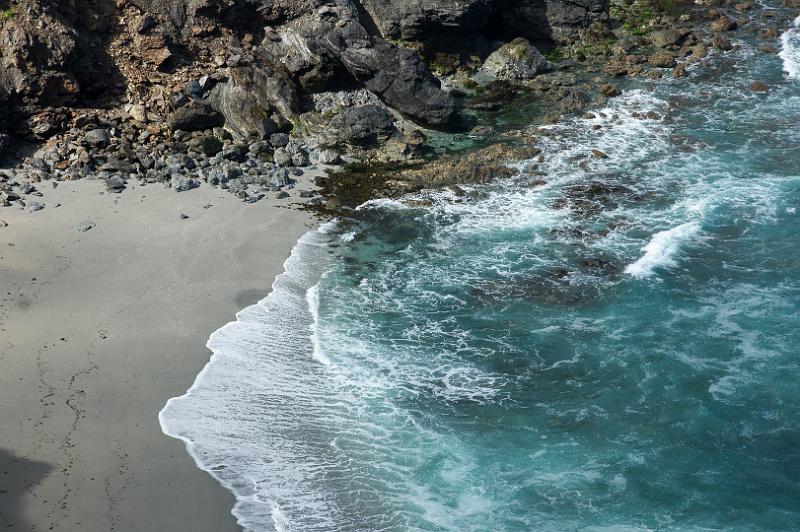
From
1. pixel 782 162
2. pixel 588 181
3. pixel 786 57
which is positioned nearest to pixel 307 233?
pixel 588 181

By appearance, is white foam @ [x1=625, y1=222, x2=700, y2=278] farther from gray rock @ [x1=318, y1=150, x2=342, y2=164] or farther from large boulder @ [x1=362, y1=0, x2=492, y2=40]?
large boulder @ [x1=362, y1=0, x2=492, y2=40]

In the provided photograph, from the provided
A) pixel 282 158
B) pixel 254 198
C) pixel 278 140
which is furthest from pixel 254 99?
pixel 254 198

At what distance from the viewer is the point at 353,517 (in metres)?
16.7

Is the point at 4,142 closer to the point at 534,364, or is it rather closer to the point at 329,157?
the point at 329,157

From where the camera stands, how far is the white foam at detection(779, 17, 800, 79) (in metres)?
37.6

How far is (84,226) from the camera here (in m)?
25.9

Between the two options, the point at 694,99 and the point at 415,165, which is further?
the point at 694,99

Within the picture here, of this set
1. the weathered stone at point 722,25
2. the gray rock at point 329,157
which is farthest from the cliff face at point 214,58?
the weathered stone at point 722,25

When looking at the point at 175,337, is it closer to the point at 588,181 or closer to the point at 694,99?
the point at 588,181

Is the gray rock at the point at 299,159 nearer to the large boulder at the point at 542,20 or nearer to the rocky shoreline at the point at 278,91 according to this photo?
the rocky shoreline at the point at 278,91

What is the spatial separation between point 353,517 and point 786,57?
33146mm

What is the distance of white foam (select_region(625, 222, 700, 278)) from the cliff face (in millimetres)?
10581

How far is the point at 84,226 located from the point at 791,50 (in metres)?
33.5

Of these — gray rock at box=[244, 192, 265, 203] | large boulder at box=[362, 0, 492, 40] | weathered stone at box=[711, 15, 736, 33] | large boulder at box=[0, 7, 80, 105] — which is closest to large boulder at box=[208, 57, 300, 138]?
gray rock at box=[244, 192, 265, 203]
